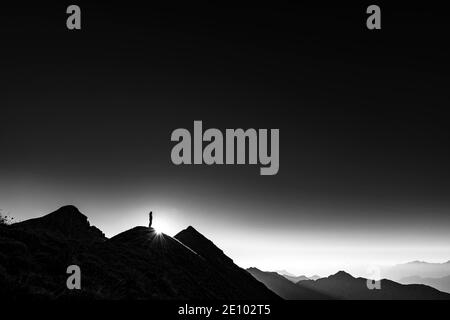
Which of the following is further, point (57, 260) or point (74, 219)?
point (74, 219)

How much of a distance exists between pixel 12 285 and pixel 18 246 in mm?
6714

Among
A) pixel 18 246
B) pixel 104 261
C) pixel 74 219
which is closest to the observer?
pixel 18 246

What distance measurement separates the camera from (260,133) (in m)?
31.0

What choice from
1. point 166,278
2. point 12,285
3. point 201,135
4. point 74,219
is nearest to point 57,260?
point 12,285

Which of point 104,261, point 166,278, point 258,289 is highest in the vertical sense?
point 104,261

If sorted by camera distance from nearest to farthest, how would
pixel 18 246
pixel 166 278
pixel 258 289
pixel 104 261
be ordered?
pixel 18 246, pixel 104 261, pixel 166 278, pixel 258 289
